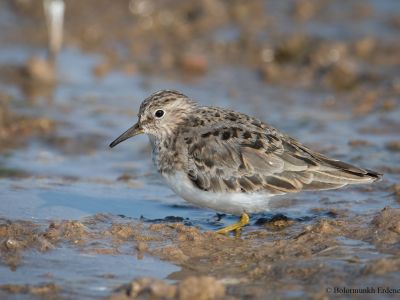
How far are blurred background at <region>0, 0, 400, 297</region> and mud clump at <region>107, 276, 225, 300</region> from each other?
456 mm

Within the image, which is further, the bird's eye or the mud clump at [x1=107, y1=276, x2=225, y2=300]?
the bird's eye

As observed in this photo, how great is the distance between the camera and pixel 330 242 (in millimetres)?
7449

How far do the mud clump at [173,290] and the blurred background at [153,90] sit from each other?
46 centimetres

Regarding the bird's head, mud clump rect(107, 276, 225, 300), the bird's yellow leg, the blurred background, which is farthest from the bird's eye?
mud clump rect(107, 276, 225, 300)

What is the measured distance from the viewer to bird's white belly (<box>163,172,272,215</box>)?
803cm

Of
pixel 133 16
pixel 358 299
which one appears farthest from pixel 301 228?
pixel 133 16

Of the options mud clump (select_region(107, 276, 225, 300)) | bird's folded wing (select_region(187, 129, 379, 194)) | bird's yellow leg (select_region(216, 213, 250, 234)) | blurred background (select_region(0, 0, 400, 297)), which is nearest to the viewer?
mud clump (select_region(107, 276, 225, 300))

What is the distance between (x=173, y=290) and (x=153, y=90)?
27.3ft

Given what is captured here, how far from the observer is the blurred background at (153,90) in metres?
8.94

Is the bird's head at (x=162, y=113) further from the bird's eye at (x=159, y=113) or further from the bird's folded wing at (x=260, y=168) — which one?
the bird's folded wing at (x=260, y=168)

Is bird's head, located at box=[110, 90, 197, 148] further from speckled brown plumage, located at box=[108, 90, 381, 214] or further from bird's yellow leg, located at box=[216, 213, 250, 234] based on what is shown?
bird's yellow leg, located at box=[216, 213, 250, 234]

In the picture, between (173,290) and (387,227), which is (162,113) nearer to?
(387,227)

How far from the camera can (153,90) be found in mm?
14148

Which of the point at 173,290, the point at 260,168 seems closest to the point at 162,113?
the point at 260,168
